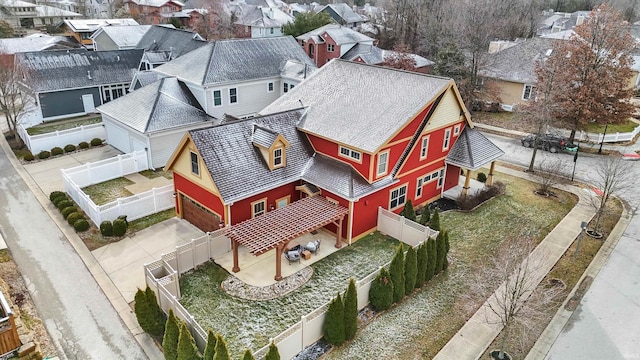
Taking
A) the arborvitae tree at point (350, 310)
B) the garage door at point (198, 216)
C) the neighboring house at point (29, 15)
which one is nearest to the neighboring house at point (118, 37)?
the garage door at point (198, 216)

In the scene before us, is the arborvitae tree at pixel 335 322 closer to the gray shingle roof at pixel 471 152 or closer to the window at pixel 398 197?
the window at pixel 398 197

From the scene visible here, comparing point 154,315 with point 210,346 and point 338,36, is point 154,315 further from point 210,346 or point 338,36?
point 338,36

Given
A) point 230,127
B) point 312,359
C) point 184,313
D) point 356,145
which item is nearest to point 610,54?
point 356,145

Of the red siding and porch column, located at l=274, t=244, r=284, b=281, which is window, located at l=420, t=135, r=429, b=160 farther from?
the red siding

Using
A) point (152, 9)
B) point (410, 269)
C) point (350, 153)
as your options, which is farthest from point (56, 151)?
point (152, 9)

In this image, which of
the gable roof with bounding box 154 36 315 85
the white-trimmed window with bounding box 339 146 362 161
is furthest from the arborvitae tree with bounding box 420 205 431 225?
the gable roof with bounding box 154 36 315 85

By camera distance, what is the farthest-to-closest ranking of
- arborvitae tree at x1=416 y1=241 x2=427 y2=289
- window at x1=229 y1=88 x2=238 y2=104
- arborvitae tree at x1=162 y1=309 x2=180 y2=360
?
window at x1=229 y1=88 x2=238 y2=104 < arborvitae tree at x1=416 y1=241 x2=427 y2=289 < arborvitae tree at x1=162 y1=309 x2=180 y2=360
